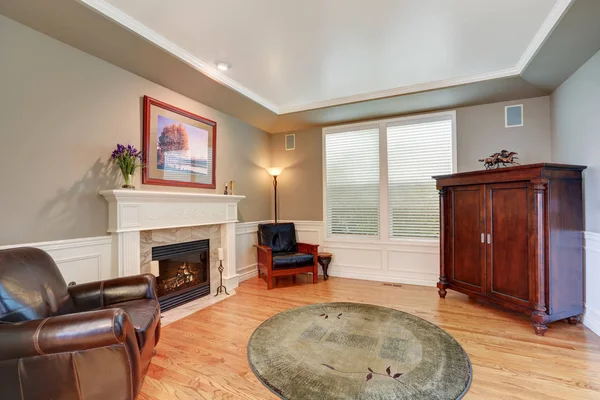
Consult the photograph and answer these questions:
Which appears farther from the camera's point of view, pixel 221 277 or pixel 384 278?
pixel 384 278

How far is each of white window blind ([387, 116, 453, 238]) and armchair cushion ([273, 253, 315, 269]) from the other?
4.75ft

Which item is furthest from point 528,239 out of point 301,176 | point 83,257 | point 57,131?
point 57,131

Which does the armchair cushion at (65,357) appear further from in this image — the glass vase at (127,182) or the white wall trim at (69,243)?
the glass vase at (127,182)

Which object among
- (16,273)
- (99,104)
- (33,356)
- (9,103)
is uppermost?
(99,104)

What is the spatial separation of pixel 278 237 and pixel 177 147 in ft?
7.14

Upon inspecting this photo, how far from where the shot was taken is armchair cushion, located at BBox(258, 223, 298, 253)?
15.3 ft

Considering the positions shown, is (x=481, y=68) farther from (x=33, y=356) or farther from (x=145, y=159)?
(x=33, y=356)

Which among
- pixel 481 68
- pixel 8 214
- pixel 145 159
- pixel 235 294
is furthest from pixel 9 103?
pixel 481 68

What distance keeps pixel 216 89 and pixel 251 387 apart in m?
3.24

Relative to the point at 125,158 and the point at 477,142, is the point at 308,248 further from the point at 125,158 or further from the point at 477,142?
the point at 477,142

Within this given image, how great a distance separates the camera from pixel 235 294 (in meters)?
3.89

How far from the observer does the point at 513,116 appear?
12.5 feet

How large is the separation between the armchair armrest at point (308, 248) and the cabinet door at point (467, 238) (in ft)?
6.19

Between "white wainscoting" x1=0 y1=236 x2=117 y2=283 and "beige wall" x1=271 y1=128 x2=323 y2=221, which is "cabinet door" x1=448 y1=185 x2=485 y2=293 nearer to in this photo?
"beige wall" x1=271 y1=128 x2=323 y2=221
